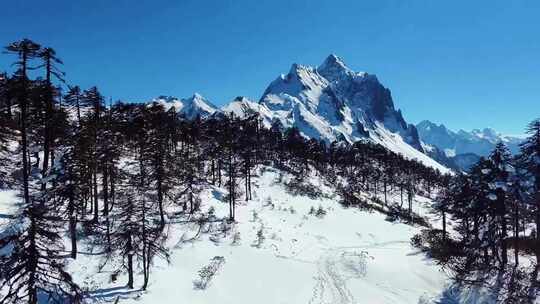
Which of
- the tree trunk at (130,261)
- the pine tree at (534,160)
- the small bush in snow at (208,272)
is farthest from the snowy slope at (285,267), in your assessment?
the pine tree at (534,160)

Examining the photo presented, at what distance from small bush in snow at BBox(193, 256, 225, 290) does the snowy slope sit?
0.30 meters

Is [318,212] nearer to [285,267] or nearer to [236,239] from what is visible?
[236,239]

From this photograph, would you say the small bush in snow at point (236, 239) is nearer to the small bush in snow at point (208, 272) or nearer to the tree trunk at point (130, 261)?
the small bush in snow at point (208, 272)

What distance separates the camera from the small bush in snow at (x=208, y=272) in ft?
90.7

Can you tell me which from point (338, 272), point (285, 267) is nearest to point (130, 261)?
point (285, 267)

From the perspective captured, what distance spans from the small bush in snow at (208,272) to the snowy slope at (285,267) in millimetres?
296

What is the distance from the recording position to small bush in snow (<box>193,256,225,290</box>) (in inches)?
1088

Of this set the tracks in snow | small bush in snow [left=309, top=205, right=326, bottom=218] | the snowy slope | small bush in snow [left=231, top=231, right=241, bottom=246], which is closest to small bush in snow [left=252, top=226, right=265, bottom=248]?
the snowy slope

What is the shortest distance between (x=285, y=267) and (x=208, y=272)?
701 centimetres

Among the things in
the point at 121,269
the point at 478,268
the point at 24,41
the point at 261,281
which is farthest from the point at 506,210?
the point at 24,41

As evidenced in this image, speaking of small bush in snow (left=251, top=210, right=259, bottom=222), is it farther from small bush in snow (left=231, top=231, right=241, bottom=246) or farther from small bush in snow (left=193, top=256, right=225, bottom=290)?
small bush in snow (left=193, top=256, right=225, bottom=290)

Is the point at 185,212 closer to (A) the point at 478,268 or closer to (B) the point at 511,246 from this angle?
(A) the point at 478,268

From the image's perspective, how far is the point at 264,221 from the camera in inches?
1809

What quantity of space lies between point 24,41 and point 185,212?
23906 millimetres
